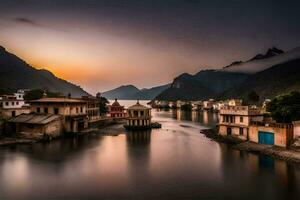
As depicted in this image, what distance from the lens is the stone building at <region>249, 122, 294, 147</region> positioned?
3878 cm

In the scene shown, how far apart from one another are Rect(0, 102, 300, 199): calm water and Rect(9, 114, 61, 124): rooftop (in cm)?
731

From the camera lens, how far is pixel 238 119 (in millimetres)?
48875

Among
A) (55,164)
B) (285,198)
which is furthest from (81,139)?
(285,198)

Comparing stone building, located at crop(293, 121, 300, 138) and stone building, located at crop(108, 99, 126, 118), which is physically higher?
stone building, located at crop(108, 99, 126, 118)

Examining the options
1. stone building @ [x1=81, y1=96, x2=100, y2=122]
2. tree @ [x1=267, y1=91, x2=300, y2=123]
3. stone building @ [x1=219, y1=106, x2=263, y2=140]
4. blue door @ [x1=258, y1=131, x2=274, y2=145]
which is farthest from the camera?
stone building @ [x1=81, y1=96, x2=100, y2=122]

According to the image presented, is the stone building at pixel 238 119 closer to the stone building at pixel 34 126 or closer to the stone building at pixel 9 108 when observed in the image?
the stone building at pixel 34 126

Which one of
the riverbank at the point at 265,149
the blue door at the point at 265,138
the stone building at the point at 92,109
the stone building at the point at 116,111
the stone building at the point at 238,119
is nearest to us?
the riverbank at the point at 265,149

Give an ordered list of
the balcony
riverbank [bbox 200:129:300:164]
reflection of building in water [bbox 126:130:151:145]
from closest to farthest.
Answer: riverbank [bbox 200:129:300:164] < the balcony < reflection of building in water [bbox 126:130:151:145]

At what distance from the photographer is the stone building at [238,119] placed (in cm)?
4709

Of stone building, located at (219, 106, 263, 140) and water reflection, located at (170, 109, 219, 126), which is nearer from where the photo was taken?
stone building, located at (219, 106, 263, 140)

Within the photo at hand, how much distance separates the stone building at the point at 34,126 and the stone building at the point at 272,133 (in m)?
33.5

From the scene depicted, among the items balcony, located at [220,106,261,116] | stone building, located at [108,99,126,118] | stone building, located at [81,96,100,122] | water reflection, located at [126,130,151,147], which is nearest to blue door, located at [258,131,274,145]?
balcony, located at [220,106,261,116]

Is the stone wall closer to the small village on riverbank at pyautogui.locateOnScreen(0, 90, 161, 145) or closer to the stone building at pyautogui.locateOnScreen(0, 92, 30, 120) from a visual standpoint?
the small village on riverbank at pyautogui.locateOnScreen(0, 90, 161, 145)

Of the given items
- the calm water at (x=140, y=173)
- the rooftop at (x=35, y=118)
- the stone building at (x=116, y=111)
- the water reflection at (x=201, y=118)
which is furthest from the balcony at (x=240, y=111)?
the stone building at (x=116, y=111)
